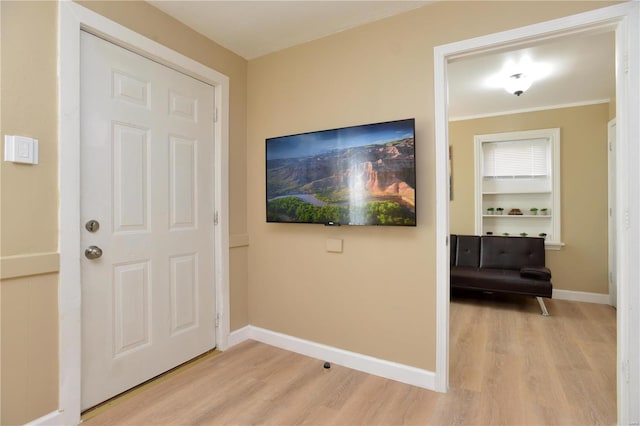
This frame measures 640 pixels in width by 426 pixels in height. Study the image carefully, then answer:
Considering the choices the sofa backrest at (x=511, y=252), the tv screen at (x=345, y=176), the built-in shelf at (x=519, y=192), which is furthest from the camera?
the built-in shelf at (x=519, y=192)

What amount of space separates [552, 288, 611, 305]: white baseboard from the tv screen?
3623mm

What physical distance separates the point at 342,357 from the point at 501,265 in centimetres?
298

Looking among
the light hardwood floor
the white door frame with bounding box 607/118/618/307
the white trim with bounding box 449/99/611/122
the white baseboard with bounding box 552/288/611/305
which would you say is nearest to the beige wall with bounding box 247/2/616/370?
the light hardwood floor

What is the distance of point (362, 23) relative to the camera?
2.39m

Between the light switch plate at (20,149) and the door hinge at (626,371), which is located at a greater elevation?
the light switch plate at (20,149)

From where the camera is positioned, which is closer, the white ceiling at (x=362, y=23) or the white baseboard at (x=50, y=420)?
the white baseboard at (x=50, y=420)

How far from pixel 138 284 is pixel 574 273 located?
5.11m

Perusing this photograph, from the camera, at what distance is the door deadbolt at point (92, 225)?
6.12 ft

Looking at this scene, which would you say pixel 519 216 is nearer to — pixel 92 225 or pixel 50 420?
pixel 92 225

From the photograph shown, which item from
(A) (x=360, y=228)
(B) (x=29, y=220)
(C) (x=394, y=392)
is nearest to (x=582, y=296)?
(C) (x=394, y=392)

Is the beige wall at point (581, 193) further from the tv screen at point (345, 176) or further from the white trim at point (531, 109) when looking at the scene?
the tv screen at point (345, 176)

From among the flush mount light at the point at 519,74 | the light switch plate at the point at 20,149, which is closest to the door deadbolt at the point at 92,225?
the light switch plate at the point at 20,149

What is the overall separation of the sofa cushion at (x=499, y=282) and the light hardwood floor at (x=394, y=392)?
789mm

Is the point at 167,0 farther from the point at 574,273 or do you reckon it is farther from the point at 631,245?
the point at 574,273
